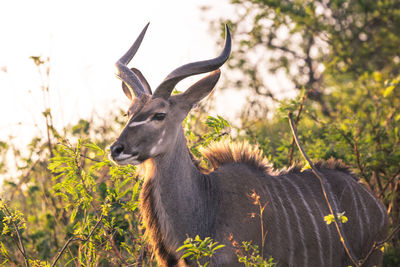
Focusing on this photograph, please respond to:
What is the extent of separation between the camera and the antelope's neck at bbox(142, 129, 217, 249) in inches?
134

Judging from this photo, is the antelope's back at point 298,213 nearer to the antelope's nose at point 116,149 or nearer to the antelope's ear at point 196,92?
the antelope's ear at point 196,92

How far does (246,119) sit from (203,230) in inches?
135

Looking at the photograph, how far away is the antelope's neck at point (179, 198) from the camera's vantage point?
3411mm

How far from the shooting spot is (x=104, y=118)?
22.4 feet

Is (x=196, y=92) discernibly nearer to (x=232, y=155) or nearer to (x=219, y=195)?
(x=232, y=155)

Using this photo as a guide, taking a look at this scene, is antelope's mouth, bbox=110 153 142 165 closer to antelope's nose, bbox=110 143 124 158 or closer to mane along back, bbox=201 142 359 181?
antelope's nose, bbox=110 143 124 158

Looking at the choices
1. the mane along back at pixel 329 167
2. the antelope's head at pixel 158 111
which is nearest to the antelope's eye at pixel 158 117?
the antelope's head at pixel 158 111


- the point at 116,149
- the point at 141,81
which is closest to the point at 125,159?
the point at 116,149

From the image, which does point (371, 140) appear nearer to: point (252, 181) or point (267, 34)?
point (252, 181)

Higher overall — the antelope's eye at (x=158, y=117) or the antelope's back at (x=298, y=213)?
the antelope's eye at (x=158, y=117)

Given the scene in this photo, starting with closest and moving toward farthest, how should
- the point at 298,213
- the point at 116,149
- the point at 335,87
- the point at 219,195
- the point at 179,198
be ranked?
the point at 116,149 < the point at 179,198 < the point at 219,195 < the point at 298,213 < the point at 335,87

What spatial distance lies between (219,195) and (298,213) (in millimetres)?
619

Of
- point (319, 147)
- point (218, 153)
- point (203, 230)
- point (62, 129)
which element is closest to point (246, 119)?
point (319, 147)

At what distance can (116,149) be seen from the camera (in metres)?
3.24
